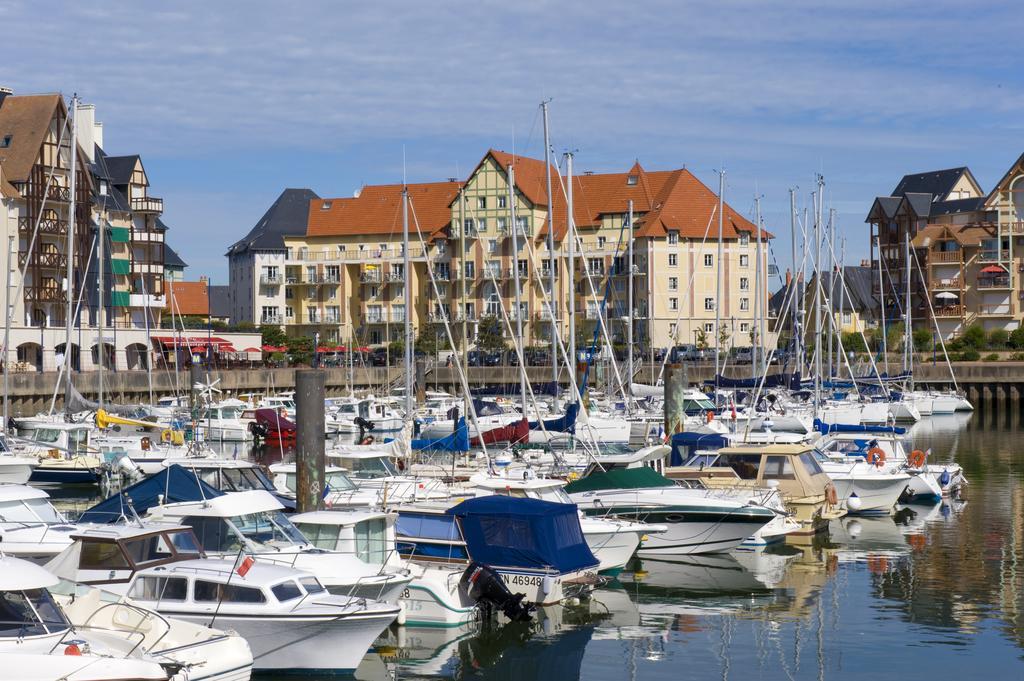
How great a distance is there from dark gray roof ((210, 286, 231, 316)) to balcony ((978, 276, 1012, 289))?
90891 millimetres

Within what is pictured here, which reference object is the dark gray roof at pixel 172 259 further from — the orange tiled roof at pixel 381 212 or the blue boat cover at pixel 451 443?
the blue boat cover at pixel 451 443

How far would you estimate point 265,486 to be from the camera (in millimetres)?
36625

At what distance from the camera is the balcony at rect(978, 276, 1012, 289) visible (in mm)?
132625

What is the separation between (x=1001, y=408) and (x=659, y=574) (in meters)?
73.8

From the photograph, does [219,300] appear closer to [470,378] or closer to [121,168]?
[121,168]

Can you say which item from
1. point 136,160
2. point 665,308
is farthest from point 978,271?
point 136,160

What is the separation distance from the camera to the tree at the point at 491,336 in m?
122

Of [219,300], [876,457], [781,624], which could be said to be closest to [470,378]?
[876,457]

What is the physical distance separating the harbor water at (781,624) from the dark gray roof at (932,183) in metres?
115

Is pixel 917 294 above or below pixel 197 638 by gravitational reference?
above

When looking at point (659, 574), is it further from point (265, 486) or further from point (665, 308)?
point (665, 308)

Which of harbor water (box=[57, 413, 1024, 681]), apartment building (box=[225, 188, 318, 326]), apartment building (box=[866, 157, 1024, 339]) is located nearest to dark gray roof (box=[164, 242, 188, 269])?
apartment building (box=[225, 188, 318, 326])

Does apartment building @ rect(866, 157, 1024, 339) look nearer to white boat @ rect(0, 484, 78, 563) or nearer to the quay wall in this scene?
the quay wall

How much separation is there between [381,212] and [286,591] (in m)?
115
